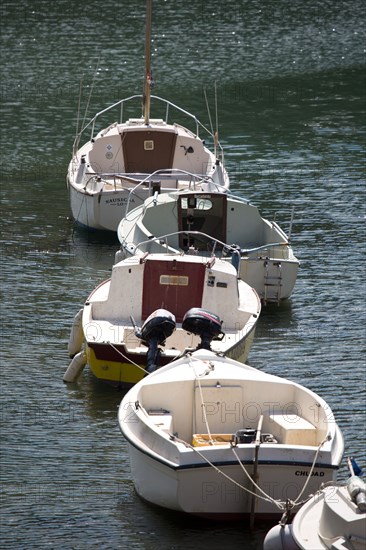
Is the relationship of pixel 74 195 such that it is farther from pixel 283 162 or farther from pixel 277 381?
pixel 277 381

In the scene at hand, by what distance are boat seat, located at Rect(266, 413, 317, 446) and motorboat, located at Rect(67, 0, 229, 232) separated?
38.4ft

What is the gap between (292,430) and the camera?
1870cm

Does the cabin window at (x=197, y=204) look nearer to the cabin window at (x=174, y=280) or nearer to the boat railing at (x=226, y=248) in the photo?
the boat railing at (x=226, y=248)

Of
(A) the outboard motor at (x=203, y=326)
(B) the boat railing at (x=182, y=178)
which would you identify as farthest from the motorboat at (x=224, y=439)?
(B) the boat railing at (x=182, y=178)

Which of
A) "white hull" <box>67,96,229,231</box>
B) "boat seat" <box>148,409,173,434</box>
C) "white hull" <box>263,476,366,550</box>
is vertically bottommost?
"boat seat" <box>148,409,173,434</box>

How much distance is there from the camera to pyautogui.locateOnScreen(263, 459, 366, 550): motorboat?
14.9 metres

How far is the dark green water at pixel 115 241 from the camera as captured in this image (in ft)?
63.5

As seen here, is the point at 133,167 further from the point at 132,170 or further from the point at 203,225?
the point at 203,225

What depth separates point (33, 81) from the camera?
48.2m

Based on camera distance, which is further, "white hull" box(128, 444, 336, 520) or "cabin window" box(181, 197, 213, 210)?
"cabin window" box(181, 197, 213, 210)

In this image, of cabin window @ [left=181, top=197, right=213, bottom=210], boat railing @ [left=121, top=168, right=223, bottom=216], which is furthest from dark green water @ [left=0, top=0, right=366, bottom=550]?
cabin window @ [left=181, top=197, right=213, bottom=210]

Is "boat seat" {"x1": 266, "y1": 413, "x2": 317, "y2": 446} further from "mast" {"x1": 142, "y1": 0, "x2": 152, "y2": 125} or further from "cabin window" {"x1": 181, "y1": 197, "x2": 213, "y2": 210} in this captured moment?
"mast" {"x1": 142, "y1": 0, "x2": 152, "y2": 125}

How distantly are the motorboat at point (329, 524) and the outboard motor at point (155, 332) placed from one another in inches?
242

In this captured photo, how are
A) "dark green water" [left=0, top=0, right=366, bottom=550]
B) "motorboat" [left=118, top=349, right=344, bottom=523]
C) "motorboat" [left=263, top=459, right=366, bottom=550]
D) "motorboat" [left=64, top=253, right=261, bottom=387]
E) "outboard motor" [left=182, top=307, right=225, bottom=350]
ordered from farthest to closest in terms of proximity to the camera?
"motorboat" [left=64, top=253, right=261, bottom=387] < "outboard motor" [left=182, top=307, right=225, bottom=350] < "dark green water" [left=0, top=0, right=366, bottom=550] < "motorboat" [left=118, top=349, right=344, bottom=523] < "motorboat" [left=263, top=459, right=366, bottom=550]
